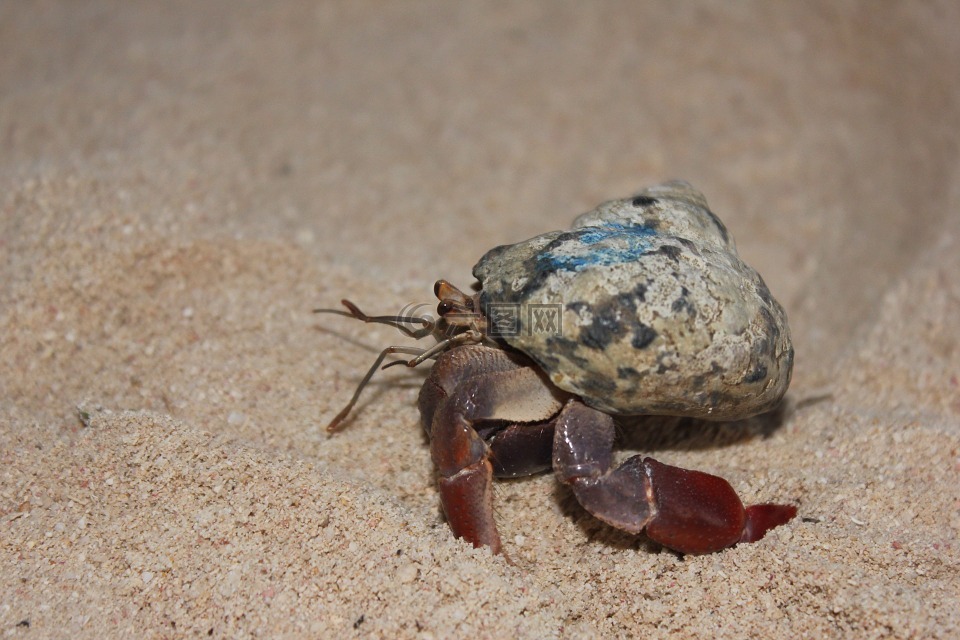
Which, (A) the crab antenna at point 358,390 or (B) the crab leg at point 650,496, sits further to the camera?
(A) the crab antenna at point 358,390

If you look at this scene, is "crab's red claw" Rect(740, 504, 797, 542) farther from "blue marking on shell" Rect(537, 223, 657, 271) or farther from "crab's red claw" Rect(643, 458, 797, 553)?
"blue marking on shell" Rect(537, 223, 657, 271)

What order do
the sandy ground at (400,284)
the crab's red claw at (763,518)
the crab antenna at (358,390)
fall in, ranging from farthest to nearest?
the crab antenna at (358,390) < the crab's red claw at (763,518) < the sandy ground at (400,284)

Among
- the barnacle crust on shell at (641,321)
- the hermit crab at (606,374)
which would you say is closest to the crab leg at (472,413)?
the hermit crab at (606,374)

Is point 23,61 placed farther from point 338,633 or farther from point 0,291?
point 338,633

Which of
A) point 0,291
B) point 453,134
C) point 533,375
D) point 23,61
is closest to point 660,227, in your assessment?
point 533,375

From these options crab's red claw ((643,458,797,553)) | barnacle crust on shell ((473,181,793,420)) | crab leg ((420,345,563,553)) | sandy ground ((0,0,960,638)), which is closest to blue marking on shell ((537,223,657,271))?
barnacle crust on shell ((473,181,793,420))

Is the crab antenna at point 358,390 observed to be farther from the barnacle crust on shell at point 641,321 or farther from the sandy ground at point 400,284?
the barnacle crust on shell at point 641,321
